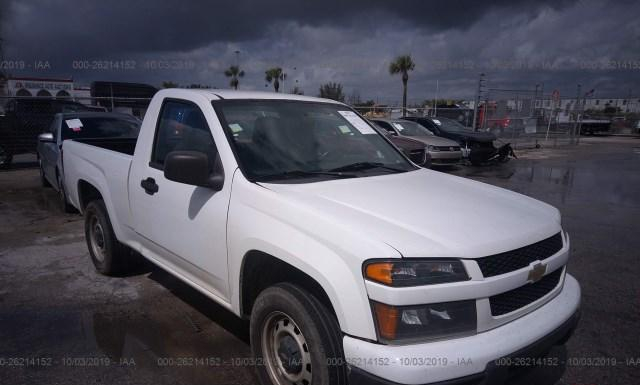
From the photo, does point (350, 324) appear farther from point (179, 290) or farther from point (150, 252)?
point (179, 290)

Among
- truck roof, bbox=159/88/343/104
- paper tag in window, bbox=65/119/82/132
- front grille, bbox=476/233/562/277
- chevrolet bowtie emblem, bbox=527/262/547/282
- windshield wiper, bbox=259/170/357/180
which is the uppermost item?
truck roof, bbox=159/88/343/104

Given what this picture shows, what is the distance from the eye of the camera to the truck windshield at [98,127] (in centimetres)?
719

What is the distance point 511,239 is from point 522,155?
1721cm

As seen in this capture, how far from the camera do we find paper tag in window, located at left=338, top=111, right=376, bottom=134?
11.7ft

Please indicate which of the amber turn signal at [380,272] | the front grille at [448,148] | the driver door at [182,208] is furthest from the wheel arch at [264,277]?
the front grille at [448,148]

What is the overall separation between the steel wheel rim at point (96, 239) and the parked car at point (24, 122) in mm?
9376

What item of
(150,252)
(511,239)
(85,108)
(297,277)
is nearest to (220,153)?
(297,277)

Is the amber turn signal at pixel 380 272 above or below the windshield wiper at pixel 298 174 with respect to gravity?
below

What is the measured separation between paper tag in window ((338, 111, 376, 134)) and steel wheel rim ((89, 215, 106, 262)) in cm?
280

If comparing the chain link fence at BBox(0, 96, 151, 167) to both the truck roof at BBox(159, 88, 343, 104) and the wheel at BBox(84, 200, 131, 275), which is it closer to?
the wheel at BBox(84, 200, 131, 275)

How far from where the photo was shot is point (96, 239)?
445 cm

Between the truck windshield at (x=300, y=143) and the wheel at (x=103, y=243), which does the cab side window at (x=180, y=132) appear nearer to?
the truck windshield at (x=300, y=143)

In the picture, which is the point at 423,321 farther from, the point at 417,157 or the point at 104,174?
the point at 417,157

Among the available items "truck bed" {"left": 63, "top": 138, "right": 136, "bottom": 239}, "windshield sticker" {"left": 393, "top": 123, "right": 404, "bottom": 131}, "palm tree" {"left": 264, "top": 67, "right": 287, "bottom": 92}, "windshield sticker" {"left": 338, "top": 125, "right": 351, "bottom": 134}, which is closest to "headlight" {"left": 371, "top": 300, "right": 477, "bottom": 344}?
"windshield sticker" {"left": 338, "top": 125, "right": 351, "bottom": 134}
